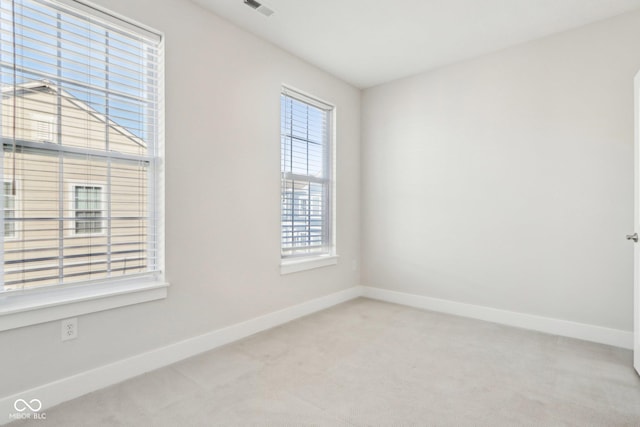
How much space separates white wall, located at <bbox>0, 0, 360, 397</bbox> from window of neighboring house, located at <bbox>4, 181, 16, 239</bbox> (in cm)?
51

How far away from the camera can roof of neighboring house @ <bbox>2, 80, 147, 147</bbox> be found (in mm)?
1764

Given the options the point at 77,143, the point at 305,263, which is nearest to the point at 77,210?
the point at 77,143

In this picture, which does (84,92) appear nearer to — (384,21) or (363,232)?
(384,21)

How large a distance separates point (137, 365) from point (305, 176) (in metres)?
2.21

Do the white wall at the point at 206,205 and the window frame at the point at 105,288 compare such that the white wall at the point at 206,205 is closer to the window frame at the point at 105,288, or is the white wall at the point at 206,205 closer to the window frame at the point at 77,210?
the window frame at the point at 105,288

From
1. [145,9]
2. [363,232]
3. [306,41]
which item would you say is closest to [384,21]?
[306,41]

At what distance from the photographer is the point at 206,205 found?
257 cm

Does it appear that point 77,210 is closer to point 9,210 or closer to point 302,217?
point 9,210

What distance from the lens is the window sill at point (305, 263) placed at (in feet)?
10.6

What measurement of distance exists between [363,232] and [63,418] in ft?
10.7

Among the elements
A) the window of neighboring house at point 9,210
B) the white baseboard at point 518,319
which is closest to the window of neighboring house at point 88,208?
the window of neighboring house at point 9,210

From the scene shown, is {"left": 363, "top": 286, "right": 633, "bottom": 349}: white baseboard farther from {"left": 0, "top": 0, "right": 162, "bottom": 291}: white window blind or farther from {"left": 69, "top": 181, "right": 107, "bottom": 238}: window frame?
{"left": 69, "top": 181, "right": 107, "bottom": 238}: window frame

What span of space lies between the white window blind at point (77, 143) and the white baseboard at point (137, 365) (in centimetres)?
55

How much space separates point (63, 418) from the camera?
171 centimetres
